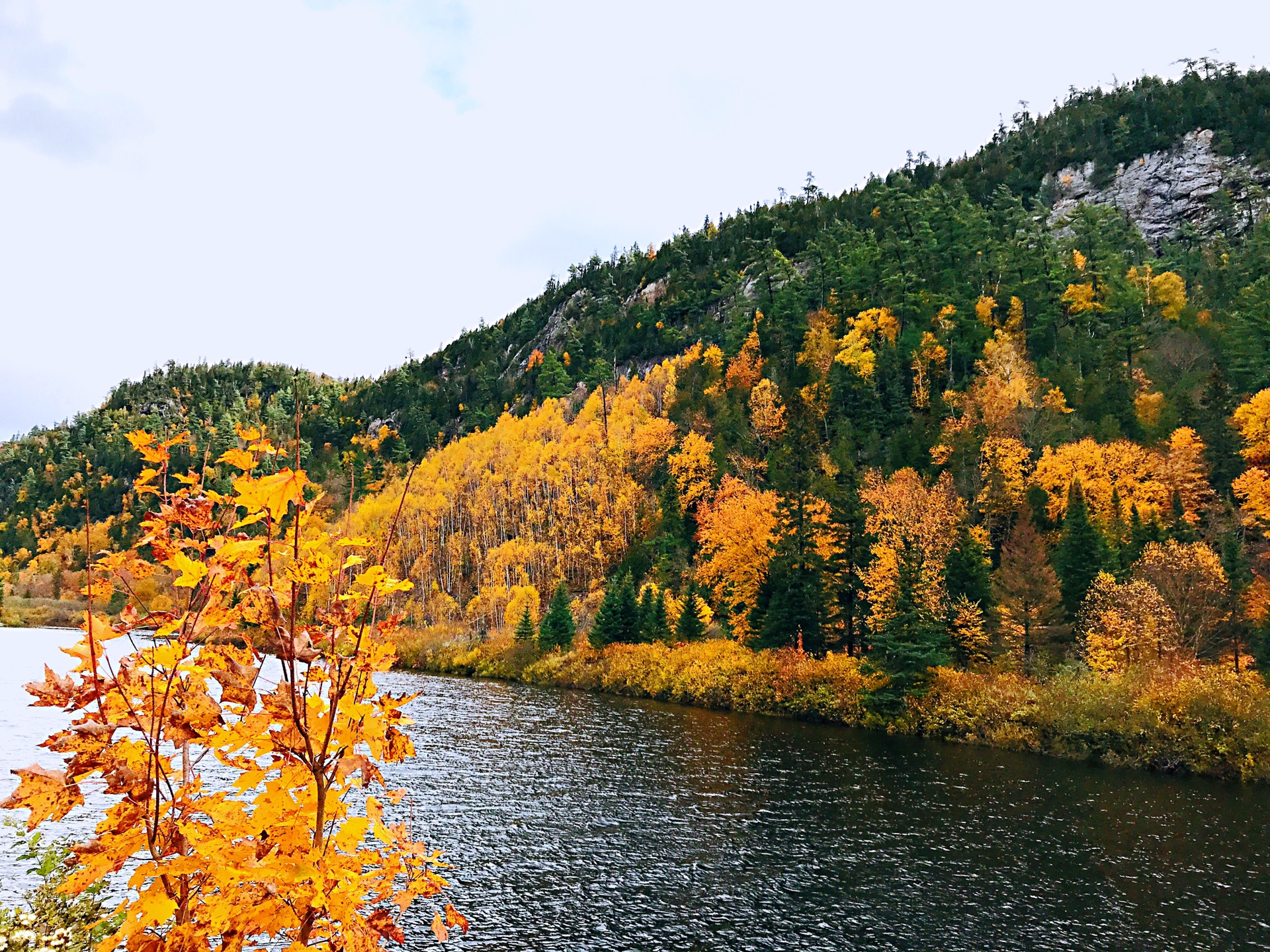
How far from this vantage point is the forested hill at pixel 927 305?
6738 cm

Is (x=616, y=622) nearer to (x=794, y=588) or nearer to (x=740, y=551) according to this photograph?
(x=740, y=551)

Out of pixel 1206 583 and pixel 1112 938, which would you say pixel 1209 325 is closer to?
pixel 1206 583

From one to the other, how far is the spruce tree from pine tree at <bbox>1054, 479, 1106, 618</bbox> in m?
25.3

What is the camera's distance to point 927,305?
8319cm

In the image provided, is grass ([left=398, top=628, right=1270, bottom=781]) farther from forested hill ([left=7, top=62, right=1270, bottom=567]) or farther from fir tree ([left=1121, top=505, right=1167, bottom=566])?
forested hill ([left=7, top=62, right=1270, bottom=567])

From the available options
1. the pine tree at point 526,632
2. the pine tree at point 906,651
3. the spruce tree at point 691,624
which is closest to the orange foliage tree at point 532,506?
the pine tree at point 526,632

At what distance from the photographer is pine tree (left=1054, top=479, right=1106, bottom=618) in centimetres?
4538

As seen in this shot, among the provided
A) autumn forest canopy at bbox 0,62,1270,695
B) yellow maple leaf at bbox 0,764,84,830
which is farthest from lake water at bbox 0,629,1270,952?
yellow maple leaf at bbox 0,764,84,830

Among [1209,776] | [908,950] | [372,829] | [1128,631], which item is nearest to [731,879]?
[908,950]

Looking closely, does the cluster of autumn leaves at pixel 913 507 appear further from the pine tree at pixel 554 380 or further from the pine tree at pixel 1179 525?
the pine tree at pixel 554 380

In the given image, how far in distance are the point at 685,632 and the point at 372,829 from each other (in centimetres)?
5431

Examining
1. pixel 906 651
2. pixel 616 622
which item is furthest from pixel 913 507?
pixel 616 622

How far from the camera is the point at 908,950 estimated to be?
17.0 meters

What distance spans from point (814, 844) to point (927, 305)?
2892 inches
